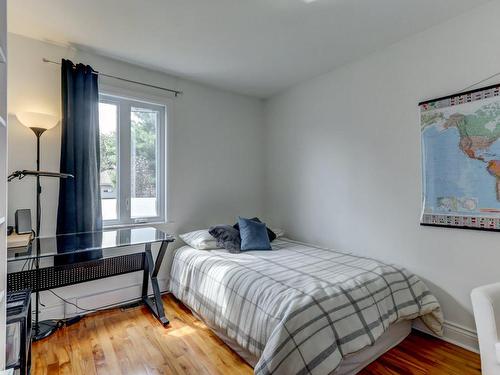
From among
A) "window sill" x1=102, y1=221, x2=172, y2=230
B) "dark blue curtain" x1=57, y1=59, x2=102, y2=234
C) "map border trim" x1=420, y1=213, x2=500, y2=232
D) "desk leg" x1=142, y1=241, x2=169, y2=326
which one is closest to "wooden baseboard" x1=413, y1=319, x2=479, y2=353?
"map border trim" x1=420, y1=213, x2=500, y2=232

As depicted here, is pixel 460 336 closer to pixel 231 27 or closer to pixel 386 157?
pixel 386 157

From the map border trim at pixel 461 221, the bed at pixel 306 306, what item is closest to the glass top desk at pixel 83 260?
the bed at pixel 306 306

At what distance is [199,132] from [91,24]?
1.48 metres

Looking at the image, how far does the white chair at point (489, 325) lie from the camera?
1.45m

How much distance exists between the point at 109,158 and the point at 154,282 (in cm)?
134

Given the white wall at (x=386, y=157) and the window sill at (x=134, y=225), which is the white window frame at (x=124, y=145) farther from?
the white wall at (x=386, y=157)

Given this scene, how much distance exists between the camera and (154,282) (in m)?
2.61

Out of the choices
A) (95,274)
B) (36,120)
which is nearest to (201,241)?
(95,274)

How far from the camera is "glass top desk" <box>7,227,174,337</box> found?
2.01 m

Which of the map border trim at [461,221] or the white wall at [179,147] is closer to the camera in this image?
the map border trim at [461,221]

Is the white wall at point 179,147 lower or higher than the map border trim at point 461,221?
higher

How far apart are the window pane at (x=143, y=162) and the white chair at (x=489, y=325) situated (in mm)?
2871

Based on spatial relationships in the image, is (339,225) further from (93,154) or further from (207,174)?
(93,154)

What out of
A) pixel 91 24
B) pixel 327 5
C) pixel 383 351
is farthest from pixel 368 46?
pixel 383 351
